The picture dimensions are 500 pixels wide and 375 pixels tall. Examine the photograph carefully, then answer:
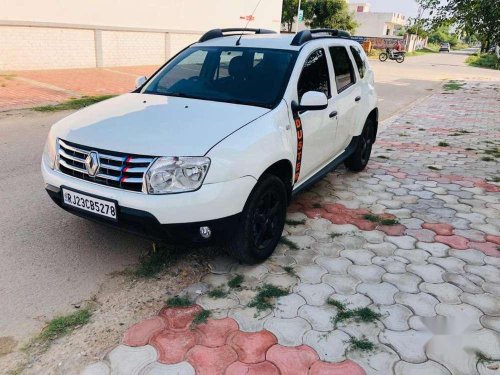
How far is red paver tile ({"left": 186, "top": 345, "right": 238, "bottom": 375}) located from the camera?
2.34 metres

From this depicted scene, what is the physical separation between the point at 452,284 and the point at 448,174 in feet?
10.2

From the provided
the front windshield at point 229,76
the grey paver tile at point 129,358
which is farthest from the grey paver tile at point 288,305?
the front windshield at point 229,76

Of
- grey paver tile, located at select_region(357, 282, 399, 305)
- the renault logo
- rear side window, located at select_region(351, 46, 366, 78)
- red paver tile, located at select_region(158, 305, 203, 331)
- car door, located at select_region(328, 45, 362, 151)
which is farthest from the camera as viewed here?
rear side window, located at select_region(351, 46, 366, 78)

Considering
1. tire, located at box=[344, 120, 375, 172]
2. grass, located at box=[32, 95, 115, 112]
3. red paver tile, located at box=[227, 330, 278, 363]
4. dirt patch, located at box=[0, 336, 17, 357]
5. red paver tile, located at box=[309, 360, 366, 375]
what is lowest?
grass, located at box=[32, 95, 115, 112]

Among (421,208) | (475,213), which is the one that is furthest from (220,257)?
(475,213)

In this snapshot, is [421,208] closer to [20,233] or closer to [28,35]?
[20,233]

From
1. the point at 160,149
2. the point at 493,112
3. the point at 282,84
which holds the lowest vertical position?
the point at 493,112

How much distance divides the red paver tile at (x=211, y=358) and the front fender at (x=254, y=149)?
102 centimetres

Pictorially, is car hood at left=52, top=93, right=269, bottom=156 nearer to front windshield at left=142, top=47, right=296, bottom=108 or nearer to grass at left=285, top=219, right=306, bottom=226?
front windshield at left=142, top=47, right=296, bottom=108

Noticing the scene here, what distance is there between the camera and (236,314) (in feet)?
9.20

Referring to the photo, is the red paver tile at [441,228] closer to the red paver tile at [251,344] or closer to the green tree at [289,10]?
the red paver tile at [251,344]

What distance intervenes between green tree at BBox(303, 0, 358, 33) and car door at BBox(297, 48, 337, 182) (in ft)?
132

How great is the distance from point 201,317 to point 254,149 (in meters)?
1.18

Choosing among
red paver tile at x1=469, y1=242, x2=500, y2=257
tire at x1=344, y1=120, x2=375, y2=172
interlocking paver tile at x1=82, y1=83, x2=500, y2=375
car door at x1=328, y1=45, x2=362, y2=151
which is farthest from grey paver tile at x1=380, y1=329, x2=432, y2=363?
tire at x1=344, y1=120, x2=375, y2=172
